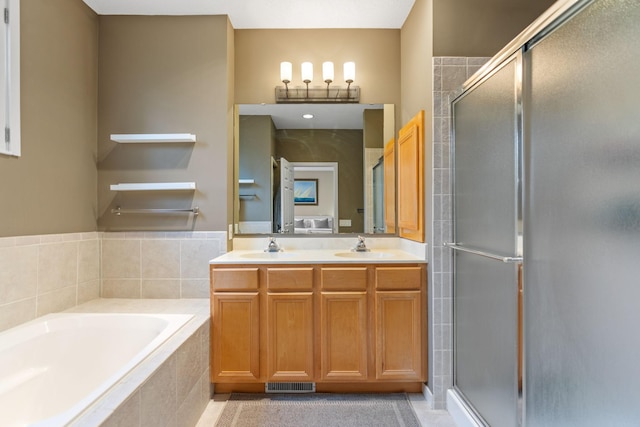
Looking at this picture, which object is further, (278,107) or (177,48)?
(278,107)

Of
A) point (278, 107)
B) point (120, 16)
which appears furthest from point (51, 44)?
point (278, 107)

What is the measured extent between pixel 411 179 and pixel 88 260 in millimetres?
2378

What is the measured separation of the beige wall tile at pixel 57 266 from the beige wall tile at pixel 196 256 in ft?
2.24

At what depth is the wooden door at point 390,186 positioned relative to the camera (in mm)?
2797

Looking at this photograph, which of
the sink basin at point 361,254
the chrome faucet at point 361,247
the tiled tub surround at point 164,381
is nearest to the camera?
the tiled tub surround at point 164,381

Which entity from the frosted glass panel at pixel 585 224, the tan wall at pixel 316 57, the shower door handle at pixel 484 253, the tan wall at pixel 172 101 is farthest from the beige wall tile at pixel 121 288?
the frosted glass panel at pixel 585 224

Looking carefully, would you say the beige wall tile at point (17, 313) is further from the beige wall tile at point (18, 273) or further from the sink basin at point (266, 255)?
the sink basin at point (266, 255)

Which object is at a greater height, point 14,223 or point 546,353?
point 14,223

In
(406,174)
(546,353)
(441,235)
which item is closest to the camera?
(546,353)

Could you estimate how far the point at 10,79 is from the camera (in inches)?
72.5

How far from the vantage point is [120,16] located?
259 cm

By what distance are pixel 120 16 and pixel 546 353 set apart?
11.0 ft

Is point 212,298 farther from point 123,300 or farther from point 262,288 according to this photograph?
point 123,300

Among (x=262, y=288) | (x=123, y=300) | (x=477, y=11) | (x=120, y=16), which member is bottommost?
(x=123, y=300)
